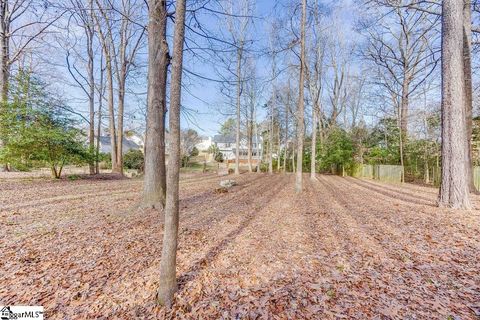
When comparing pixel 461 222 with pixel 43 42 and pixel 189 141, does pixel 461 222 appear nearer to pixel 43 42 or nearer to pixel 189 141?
pixel 43 42

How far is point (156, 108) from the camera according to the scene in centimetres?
467

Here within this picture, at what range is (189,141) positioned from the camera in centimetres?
3175

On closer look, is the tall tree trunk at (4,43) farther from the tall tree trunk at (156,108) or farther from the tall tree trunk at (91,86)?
the tall tree trunk at (156,108)

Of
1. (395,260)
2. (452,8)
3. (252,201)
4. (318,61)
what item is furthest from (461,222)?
(318,61)

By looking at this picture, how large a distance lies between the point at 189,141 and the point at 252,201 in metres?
26.5

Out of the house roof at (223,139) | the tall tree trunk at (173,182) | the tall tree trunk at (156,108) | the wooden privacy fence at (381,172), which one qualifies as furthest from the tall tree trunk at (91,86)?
the house roof at (223,139)

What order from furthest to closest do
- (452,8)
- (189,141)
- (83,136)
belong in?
(189,141), (83,136), (452,8)

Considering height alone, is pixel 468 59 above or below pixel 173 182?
above

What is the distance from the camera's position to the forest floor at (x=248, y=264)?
2.05 meters

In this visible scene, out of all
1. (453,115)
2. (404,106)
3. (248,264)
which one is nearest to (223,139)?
(404,106)

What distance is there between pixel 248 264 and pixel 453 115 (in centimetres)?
602

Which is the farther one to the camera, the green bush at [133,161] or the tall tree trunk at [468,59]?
the green bush at [133,161]

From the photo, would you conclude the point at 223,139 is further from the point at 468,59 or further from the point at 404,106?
the point at 468,59

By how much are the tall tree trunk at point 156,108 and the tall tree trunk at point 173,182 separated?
2666mm
